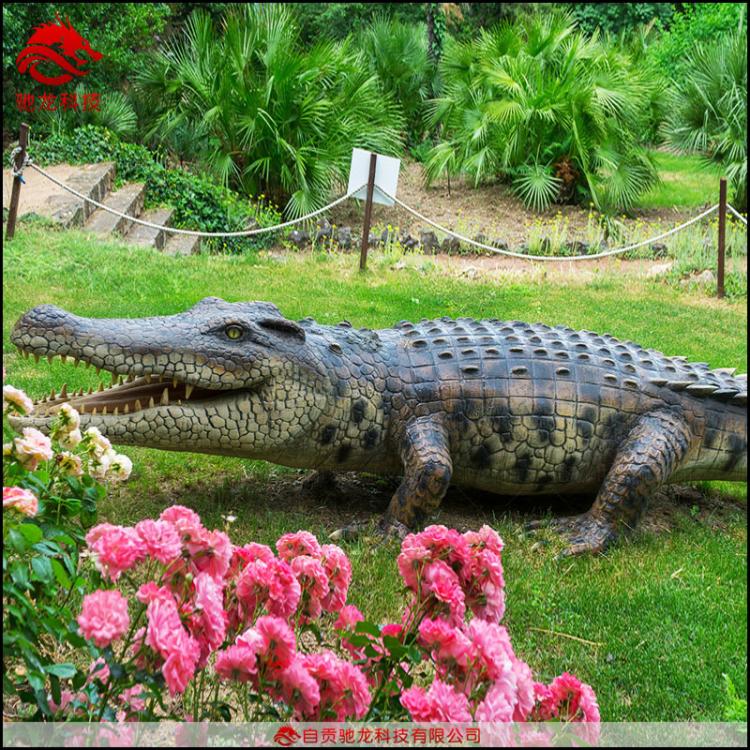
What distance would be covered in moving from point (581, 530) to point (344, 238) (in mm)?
Answer: 7305

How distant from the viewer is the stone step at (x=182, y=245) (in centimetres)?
983

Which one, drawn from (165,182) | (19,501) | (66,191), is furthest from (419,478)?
(165,182)

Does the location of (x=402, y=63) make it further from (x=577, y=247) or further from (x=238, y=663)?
(x=238, y=663)

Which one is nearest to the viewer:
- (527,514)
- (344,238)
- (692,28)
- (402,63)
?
(527,514)

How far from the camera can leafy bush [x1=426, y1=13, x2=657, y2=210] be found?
563 inches

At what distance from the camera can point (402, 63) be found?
54.1ft

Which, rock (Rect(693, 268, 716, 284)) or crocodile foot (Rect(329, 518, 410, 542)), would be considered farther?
rock (Rect(693, 268, 716, 284))

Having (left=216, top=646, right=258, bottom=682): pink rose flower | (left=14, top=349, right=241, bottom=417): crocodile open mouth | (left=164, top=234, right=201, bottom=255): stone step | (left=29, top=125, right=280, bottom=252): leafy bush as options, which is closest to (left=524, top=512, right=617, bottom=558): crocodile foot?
(left=14, top=349, right=241, bottom=417): crocodile open mouth

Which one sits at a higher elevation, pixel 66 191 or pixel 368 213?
pixel 368 213

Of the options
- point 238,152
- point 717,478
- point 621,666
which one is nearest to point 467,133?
point 238,152

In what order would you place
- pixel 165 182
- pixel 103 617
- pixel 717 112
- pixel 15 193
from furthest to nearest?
pixel 717 112 < pixel 165 182 < pixel 15 193 < pixel 103 617

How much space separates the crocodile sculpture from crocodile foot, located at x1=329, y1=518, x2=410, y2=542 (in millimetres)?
41

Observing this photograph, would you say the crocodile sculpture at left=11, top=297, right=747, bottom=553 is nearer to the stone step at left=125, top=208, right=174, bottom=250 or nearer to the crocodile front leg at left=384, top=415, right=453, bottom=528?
the crocodile front leg at left=384, top=415, right=453, bottom=528

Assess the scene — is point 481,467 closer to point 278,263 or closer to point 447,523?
point 447,523
